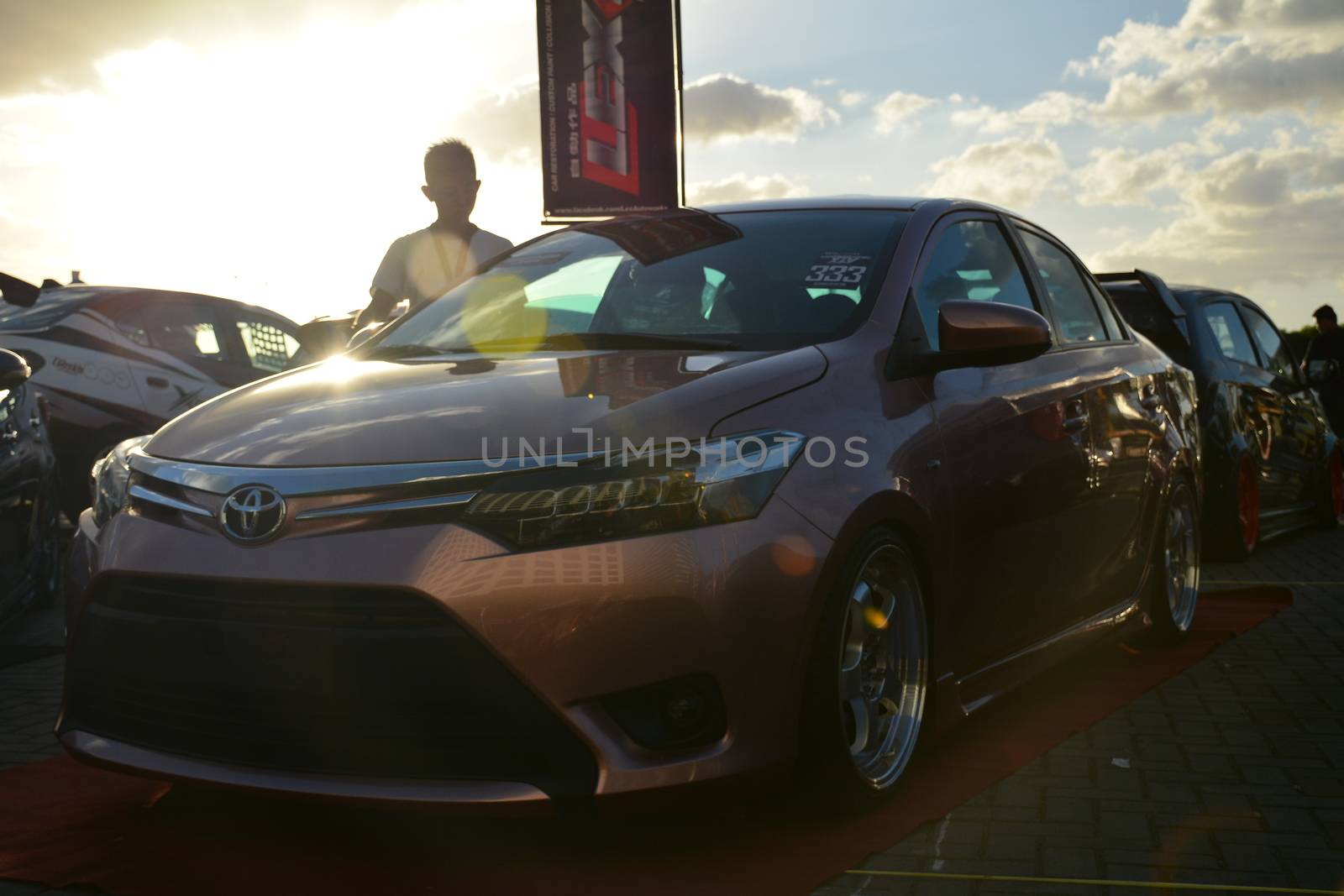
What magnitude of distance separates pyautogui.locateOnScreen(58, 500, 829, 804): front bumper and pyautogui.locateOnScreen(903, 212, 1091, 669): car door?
36.8 inches

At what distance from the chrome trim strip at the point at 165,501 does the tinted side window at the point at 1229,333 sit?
672 centimetres

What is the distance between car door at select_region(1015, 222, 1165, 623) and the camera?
5176 millimetres

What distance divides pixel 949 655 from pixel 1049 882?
0.86m

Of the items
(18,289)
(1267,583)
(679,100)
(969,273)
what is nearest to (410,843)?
(969,273)

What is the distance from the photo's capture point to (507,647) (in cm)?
322

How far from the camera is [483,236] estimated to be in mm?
7305

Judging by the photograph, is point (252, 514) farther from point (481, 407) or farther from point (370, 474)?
point (481, 407)

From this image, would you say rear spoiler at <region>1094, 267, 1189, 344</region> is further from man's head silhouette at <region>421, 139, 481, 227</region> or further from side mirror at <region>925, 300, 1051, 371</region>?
side mirror at <region>925, 300, 1051, 371</region>

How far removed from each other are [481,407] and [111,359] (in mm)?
7533

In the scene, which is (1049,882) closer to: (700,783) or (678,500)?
(700,783)

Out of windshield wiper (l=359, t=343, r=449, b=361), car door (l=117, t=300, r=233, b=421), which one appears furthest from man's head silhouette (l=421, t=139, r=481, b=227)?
car door (l=117, t=300, r=233, b=421)

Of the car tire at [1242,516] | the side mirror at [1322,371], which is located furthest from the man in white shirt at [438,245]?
the side mirror at [1322,371]

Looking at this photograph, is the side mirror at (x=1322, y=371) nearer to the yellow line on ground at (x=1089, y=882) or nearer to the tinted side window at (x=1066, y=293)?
the tinted side window at (x=1066, y=293)

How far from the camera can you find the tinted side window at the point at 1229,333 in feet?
29.5
